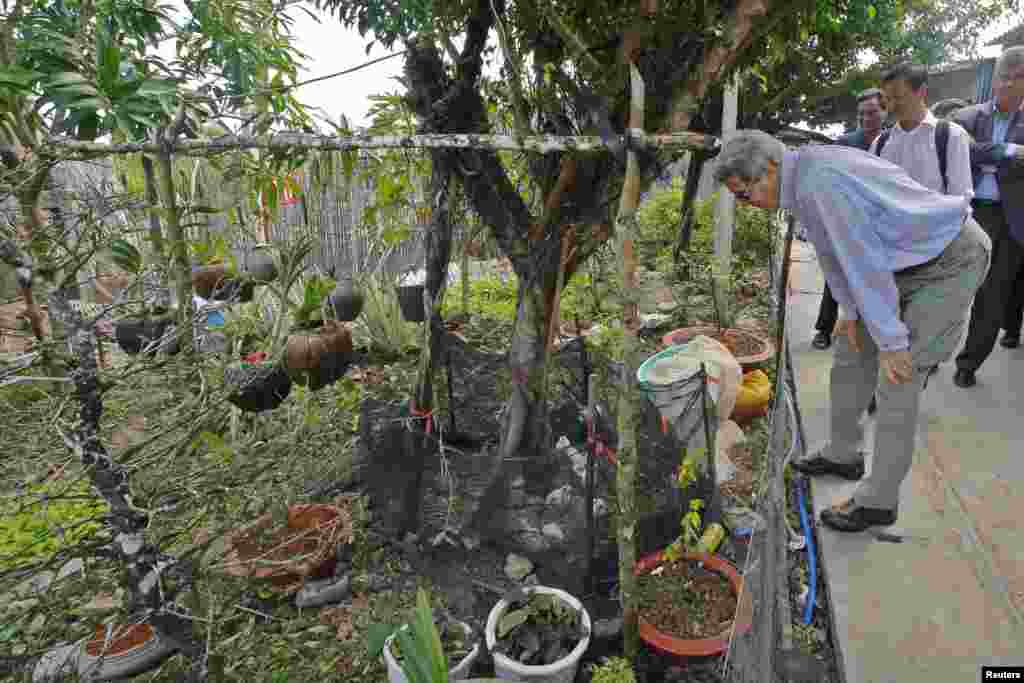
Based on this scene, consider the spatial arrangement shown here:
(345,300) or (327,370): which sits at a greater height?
(345,300)

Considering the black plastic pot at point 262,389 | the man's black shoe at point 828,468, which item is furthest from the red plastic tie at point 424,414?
the man's black shoe at point 828,468

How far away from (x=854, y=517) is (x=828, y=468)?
41 cm

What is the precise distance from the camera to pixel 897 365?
208 centimetres

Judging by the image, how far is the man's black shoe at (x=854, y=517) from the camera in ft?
7.62

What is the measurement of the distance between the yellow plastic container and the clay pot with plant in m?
2.35

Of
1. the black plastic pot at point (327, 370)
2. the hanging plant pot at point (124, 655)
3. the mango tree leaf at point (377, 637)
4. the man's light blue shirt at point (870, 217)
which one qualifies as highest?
the man's light blue shirt at point (870, 217)

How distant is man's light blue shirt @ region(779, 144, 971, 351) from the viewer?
6.33 ft

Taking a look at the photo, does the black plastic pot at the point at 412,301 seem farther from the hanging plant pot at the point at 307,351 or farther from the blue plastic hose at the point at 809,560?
the blue plastic hose at the point at 809,560

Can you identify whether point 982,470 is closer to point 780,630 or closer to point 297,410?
point 780,630

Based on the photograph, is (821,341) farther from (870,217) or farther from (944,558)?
(870,217)

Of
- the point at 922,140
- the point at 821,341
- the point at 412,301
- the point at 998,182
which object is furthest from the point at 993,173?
the point at 412,301

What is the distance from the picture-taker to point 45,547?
2920 millimetres

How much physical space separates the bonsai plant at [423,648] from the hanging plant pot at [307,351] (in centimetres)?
133

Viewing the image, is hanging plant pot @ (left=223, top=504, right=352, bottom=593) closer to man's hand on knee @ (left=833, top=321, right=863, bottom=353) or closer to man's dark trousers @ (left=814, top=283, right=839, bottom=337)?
man's hand on knee @ (left=833, top=321, right=863, bottom=353)
